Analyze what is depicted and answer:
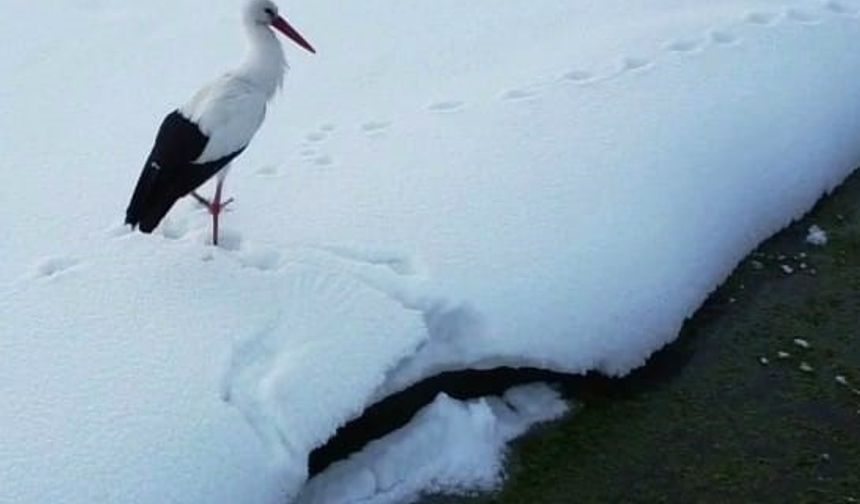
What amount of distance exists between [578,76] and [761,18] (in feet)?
3.34

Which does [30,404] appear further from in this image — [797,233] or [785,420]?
[797,233]

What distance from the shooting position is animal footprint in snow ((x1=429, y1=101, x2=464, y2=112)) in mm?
4730

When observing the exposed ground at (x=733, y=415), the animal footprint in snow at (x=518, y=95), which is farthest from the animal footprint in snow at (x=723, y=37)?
the exposed ground at (x=733, y=415)

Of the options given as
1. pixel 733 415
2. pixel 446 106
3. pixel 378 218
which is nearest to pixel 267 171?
pixel 378 218

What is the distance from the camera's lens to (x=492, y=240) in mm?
3881

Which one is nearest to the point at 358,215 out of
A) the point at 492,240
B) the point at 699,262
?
the point at 492,240

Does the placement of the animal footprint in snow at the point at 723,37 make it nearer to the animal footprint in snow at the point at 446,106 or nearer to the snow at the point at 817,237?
the snow at the point at 817,237

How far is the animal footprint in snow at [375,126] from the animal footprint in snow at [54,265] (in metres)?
1.26

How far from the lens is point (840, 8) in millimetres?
5496

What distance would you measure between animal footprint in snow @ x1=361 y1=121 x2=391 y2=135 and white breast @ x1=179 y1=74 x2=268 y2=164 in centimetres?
75

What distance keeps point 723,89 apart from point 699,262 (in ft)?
3.38

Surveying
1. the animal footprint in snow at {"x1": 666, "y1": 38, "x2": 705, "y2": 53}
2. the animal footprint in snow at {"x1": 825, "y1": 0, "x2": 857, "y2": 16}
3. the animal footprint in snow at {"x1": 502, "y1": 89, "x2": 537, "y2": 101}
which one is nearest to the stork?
the animal footprint in snow at {"x1": 502, "y1": 89, "x2": 537, "y2": 101}

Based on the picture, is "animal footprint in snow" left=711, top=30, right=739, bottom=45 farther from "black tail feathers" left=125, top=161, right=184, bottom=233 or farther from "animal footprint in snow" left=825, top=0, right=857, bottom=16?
"black tail feathers" left=125, top=161, right=184, bottom=233

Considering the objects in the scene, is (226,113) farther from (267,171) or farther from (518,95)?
(518,95)
